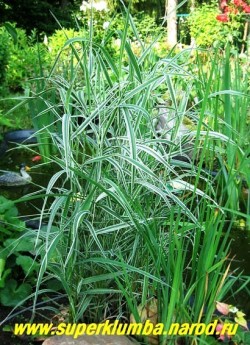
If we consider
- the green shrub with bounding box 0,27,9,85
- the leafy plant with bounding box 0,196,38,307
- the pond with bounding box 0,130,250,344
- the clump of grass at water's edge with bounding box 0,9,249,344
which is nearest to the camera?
the clump of grass at water's edge with bounding box 0,9,249,344

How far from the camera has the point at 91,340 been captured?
172 centimetres

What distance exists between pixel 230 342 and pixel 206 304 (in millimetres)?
185

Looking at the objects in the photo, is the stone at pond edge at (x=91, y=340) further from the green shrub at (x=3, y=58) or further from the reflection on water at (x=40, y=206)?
the green shrub at (x=3, y=58)

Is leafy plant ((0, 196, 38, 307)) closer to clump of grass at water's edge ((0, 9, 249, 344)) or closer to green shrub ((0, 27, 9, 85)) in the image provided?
clump of grass at water's edge ((0, 9, 249, 344))

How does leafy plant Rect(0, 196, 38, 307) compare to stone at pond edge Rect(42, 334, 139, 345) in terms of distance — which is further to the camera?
leafy plant Rect(0, 196, 38, 307)

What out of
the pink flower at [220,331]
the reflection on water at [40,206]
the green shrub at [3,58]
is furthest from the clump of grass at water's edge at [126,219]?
the green shrub at [3,58]

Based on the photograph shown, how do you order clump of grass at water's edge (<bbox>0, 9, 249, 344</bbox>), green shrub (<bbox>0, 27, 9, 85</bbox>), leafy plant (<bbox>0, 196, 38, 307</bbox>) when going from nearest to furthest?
clump of grass at water's edge (<bbox>0, 9, 249, 344</bbox>) < leafy plant (<bbox>0, 196, 38, 307</bbox>) < green shrub (<bbox>0, 27, 9, 85</bbox>)

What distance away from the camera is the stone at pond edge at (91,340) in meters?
1.70

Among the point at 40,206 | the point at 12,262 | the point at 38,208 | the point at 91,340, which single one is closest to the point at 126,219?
the point at 91,340

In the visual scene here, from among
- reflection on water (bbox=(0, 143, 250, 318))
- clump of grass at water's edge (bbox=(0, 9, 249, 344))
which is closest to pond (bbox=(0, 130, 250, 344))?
reflection on water (bbox=(0, 143, 250, 318))

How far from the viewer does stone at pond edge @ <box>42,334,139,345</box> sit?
1700 millimetres

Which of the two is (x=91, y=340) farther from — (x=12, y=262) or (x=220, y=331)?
(x=12, y=262)

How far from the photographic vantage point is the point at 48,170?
3.98 metres

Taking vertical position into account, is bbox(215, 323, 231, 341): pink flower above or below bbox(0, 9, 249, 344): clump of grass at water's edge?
below
